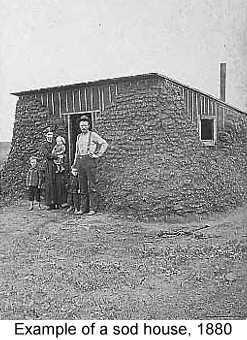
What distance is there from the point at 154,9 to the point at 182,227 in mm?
426

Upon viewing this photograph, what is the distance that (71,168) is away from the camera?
1.08 meters

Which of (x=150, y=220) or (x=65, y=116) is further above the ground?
(x=65, y=116)

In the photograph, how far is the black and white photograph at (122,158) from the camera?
1024mm

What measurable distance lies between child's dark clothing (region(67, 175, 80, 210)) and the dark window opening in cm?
26

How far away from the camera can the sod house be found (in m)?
1.05

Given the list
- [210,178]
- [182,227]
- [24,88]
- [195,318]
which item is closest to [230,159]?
[210,178]

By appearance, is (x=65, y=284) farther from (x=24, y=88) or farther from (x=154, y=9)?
(x=154, y=9)

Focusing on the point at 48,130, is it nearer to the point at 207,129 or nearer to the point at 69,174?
the point at 69,174

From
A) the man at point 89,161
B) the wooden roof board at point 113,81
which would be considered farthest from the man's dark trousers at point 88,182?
the wooden roof board at point 113,81

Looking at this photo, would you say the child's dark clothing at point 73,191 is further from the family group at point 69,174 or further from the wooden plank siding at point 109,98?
the wooden plank siding at point 109,98

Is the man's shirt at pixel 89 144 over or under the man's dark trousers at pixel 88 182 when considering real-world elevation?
over

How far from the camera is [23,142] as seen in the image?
1.10m

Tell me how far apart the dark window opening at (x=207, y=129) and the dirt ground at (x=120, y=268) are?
0.15m

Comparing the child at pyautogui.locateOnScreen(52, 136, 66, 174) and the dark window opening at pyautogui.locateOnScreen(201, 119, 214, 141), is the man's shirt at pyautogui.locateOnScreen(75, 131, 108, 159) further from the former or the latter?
the dark window opening at pyautogui.locateOnScreen(201, 119, 214, 141)
